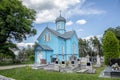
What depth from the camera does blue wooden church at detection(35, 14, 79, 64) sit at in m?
29.6

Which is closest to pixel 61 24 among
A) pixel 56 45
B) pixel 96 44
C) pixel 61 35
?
pixel 61 35

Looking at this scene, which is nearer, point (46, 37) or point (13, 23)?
point (13, 23)

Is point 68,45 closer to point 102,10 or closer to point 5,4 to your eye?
point 5,4

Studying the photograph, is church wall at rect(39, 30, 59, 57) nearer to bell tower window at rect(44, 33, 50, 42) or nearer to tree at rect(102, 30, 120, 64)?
bell tower window at rect(44, 33, 50, 42)

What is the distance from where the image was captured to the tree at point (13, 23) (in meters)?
22.5

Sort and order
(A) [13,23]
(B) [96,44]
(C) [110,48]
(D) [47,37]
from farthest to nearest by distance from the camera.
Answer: (B) [96,44] < (D) [47,37] < (A) [13,23] < (C) [110,48]

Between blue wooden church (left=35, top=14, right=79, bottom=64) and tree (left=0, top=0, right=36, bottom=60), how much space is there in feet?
15.7

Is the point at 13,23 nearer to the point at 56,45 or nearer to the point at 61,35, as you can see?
the point at 56,45

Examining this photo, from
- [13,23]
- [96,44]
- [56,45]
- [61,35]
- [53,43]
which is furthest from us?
[96,44]

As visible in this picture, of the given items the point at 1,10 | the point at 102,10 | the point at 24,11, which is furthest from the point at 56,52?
the point at 102,10

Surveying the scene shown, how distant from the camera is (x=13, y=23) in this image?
22750 millimetres

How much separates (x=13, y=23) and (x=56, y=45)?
35.0 feet

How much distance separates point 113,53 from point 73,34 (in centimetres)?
1718

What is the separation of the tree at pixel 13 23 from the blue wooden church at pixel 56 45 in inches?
189
